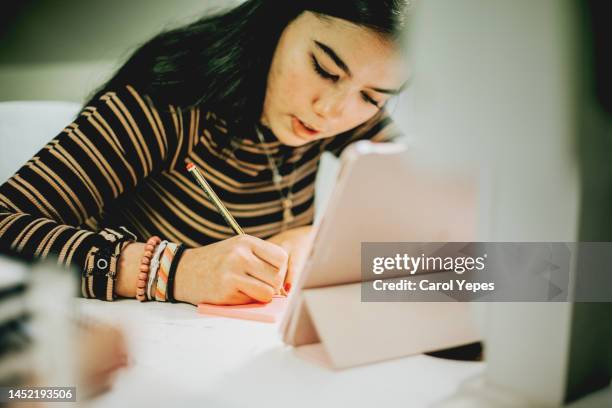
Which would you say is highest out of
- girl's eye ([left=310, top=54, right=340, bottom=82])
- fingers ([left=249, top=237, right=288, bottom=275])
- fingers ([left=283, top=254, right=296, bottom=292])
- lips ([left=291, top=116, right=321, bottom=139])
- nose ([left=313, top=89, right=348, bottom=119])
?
girl's eye ([left=310, top=54, right=340, bottom=82])

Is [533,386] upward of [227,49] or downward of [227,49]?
downward

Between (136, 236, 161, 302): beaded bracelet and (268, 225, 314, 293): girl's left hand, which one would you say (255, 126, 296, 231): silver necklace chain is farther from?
(136, 236, 161, 302): beaded bracelet

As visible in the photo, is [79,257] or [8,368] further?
[79,257]

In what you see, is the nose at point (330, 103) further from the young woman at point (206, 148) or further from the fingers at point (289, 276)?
the fingers at point (289, 276)

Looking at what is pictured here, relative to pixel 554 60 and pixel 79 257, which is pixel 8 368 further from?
pixel 554 60

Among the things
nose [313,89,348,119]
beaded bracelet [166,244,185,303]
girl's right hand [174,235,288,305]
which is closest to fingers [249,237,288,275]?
girl's right hand [174,235,288,305]

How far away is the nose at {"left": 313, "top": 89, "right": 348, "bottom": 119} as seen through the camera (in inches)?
28.5

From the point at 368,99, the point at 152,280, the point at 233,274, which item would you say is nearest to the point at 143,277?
the point at 152,280

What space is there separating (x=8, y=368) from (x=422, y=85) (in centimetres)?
37

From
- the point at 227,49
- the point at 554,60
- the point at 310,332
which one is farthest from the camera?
the point at 227,49

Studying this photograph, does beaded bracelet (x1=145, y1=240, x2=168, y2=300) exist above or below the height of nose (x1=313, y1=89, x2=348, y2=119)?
below

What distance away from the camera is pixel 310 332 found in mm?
407

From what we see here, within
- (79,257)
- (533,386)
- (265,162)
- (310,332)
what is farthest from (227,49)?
(533,386)

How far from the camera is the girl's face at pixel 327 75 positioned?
680 mm
